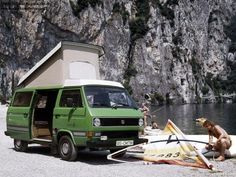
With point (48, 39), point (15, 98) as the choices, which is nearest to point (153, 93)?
point (48, 39)

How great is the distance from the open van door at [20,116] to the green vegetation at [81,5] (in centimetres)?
9496

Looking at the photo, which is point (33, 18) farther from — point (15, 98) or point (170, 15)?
point (15, 98)

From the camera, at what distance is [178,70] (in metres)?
151

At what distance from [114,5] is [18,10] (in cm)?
3875

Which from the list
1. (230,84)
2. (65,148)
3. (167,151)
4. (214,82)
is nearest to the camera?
(65,148)

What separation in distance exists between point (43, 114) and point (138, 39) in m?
123

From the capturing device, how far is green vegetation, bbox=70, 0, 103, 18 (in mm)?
110012

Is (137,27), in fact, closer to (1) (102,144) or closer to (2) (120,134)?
(2) (120,134)

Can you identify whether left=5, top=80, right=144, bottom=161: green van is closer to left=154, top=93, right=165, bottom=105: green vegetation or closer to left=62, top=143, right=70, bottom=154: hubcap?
left=62, top=143, right=70, bottom=154: hubcap

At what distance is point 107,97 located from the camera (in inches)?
548

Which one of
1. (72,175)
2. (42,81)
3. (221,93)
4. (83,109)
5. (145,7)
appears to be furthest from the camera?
(221,93)

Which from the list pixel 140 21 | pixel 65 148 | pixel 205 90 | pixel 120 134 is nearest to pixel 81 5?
pixel 140 21

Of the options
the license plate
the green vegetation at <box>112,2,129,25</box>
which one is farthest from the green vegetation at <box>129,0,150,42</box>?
the license plate

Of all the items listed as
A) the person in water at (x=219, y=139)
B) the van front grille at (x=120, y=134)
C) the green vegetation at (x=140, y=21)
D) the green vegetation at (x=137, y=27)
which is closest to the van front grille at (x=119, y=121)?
the van front grille at (x=120, y=134)
